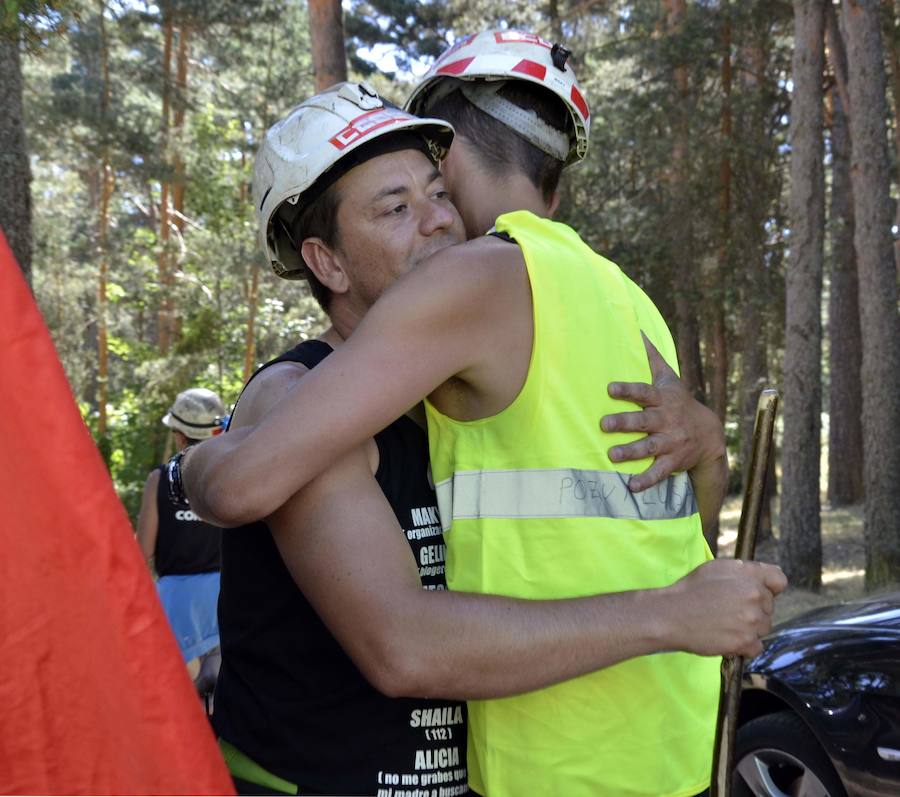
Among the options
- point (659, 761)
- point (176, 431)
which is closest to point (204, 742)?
point (659, 761)

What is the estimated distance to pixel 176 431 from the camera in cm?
707

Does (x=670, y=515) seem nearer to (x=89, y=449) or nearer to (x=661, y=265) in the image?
(x=89, y=449)

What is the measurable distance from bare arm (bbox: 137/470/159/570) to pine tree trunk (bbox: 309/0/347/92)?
6967 millimetres

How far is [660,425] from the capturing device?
206 centimetres

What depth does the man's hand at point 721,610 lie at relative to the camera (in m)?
1.81

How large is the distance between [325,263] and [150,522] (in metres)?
4.88

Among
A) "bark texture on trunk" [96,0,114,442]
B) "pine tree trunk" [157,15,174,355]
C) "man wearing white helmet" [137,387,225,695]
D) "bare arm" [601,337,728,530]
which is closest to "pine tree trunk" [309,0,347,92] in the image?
"man wearing white helmet" [137,387,225,695]

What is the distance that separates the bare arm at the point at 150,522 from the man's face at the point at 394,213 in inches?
192

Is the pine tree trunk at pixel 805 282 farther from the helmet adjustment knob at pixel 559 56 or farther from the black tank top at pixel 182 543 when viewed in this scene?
the helmet adjustment knob at pixel 559 56

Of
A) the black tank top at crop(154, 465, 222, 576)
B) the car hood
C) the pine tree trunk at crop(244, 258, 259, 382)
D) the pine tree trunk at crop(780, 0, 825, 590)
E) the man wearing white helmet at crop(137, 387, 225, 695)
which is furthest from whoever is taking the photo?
the pine tree trunk at crop(244, 258, 259, 382)

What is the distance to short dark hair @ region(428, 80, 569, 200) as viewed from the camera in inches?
93.5

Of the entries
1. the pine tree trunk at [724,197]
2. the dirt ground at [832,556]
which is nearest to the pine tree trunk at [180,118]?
the pine tree trunk at [724,197]

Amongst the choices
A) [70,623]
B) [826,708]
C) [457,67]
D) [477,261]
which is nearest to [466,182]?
[457,67]

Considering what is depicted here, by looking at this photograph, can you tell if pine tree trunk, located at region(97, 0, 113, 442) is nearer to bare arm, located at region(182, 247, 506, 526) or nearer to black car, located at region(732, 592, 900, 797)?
black car, located at region(732, 592, 900, 797)
